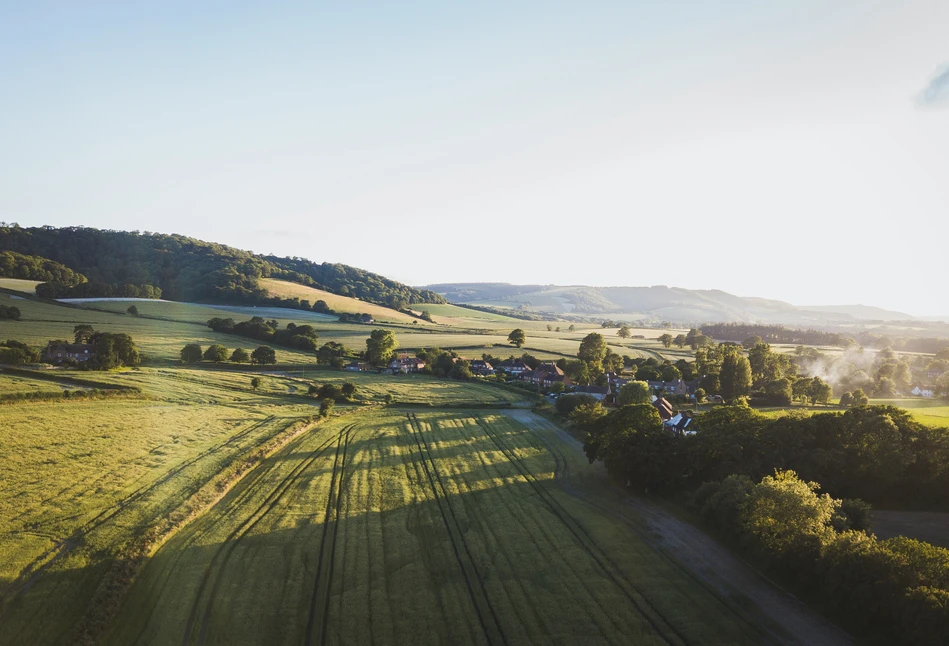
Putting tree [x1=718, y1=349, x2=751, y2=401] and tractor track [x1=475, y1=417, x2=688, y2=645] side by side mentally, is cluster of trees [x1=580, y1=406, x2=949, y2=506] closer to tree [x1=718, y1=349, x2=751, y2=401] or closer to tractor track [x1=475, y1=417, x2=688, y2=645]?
tractor track [x1=475, y1=417, x2=688, y2=645]

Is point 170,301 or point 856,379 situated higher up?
point 170,301

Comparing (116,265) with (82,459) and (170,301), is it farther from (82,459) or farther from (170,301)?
(82,459)

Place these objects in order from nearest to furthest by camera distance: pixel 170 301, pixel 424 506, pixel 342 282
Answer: pixel 424 506 → pixel 170 301 → pixel 342 282

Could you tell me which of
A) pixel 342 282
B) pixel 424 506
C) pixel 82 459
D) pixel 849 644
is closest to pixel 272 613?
pixel 424 506

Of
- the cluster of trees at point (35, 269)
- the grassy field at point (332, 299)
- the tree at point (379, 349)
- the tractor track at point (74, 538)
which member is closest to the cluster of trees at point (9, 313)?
the cluster of trees at point (35, 269)

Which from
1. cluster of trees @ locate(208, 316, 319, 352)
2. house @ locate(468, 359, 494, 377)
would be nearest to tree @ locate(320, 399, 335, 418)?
house @ locate(468, 359, 494, 377)

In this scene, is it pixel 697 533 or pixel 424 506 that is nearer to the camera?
pixel 697 533

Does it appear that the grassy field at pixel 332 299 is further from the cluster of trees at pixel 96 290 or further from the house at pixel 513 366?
the house at pixel 513 366

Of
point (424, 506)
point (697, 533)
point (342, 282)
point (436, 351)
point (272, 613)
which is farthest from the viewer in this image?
point (342, 282)

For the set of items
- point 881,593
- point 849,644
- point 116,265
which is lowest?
point 849,644
